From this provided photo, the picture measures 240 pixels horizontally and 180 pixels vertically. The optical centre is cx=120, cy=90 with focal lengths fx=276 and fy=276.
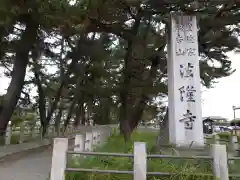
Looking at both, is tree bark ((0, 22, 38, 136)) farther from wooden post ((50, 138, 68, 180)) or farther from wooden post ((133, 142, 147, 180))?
wooden post ((133, 142, 147, 180))

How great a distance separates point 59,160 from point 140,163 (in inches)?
62.4

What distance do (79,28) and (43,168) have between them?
544 centimetres

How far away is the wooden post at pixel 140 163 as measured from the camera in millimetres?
5246

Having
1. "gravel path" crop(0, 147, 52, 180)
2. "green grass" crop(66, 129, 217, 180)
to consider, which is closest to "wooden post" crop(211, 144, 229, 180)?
"green grass" crop(66, 129, 217, 180)

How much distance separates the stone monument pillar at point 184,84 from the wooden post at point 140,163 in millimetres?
3377


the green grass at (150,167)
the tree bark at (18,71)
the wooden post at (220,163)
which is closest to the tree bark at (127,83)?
the tree bark at (18,71)

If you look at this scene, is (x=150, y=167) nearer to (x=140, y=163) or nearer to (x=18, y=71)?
(x=140, y=163)

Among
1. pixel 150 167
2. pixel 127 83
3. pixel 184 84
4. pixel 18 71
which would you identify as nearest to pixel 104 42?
pixel 127 83

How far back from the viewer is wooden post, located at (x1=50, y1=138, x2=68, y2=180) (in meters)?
5.36

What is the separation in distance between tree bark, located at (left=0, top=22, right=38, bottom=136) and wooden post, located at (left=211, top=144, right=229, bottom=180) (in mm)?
11124

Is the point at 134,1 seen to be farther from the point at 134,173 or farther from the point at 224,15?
the point at 134,173

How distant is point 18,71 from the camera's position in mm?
14641

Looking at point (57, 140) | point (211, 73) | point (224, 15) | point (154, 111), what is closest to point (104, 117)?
point (154, 111)

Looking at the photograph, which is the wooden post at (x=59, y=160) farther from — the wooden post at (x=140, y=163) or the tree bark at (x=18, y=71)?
the tree bark at (x=18, y=71)
